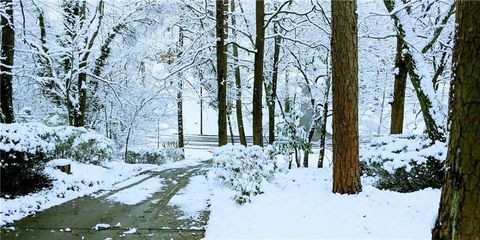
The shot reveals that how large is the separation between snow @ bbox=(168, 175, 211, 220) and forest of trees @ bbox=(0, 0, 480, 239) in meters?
2.43

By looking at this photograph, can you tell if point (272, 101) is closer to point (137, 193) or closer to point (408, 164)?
point (137, 193)

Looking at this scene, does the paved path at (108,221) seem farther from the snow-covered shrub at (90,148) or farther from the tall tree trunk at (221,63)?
the tall tree trunk at (221,63)

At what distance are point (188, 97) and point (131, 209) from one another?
16663 millimetres

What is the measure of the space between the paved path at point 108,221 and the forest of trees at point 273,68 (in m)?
2.66

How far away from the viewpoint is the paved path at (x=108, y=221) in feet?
16.7

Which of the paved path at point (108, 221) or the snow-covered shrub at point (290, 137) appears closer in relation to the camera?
the paved path at point (108, 221)

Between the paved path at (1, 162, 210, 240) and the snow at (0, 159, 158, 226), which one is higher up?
the snow at (0, 159, 158, 226)

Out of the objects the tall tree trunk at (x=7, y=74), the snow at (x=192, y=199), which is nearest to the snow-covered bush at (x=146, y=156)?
the tall tree trunk at (x=7, y=74)

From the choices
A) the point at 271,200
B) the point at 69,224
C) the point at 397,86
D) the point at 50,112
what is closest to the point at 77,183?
the point at 69,224

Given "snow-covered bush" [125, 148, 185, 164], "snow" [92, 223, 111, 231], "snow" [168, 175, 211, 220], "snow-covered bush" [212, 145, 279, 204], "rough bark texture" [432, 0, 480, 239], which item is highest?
"rough bark texture" [432, 0, 480, 239]

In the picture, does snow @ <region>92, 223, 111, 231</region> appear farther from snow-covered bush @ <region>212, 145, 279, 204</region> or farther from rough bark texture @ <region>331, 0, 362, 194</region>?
rough bark texture @ <region>331, 0, 362, 194</region>

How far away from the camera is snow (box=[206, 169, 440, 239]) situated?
181 inches

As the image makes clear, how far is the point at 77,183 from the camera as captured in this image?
333 inches

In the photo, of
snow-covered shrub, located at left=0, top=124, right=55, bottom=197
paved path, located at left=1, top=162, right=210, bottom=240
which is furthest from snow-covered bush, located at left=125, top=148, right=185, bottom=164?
paved path, located at left=1, top=162, right=210, bottom=240
